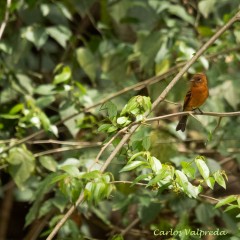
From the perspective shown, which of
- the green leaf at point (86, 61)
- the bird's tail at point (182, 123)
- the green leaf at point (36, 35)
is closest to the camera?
the bird's tail at point (182, 123)

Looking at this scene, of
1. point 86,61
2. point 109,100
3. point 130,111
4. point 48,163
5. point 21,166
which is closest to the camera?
point 130,111

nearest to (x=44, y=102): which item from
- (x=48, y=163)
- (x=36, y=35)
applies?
(x=48, y=163)

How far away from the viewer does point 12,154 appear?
3.29 meters

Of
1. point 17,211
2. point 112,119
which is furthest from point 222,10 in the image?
point 17,211

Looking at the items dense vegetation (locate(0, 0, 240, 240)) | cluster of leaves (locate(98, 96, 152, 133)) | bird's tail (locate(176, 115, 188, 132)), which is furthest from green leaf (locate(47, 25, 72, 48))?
cluster of leaves (locate(98, 96, 152, 133))

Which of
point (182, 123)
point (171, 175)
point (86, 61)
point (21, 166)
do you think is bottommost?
point (182, 123)

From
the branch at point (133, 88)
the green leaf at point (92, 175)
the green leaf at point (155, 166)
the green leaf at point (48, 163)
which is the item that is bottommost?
the green leaf at point (48, 163)

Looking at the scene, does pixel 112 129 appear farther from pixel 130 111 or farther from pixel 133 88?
pixel 133 88

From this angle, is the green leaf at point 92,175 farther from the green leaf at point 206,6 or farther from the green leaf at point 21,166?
the green leaf at point 206,6

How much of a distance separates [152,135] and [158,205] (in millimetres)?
404

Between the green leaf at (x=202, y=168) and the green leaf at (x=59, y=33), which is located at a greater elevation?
the green leaf at (x=59, y=33)

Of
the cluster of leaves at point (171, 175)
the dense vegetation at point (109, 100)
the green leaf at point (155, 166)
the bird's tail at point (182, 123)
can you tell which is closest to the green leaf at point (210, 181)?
the cluster of leaves at point (171, 175)

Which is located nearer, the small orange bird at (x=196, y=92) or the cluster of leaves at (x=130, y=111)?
the cluster of leaves at (x=130, y=111)

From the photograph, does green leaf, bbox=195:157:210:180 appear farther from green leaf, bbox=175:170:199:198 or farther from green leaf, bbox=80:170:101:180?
green leaf, bbox=80:170:101:180
